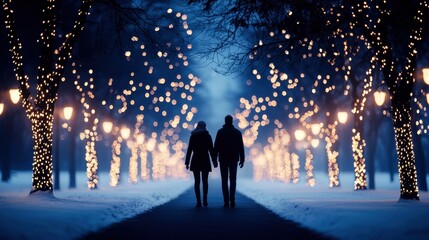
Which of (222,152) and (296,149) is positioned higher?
(296,149)

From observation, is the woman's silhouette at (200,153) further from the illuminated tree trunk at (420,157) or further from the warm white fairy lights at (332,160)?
the warm white fairy lights at (332,160)

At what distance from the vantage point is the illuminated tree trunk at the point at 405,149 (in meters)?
16.5

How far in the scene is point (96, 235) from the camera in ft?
32.9

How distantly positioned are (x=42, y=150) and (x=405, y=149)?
10.4 meters

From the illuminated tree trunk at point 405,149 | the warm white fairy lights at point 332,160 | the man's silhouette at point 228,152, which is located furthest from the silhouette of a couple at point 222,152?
the warm white fairy lights at point 332,160

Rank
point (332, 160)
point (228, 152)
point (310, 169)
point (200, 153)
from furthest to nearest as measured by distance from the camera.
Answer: point (310, 169)
point (332, 160)
point (200, 153)
point (228, 152)

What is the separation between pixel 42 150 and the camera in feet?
58.5

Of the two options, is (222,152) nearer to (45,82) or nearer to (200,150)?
(200,150)

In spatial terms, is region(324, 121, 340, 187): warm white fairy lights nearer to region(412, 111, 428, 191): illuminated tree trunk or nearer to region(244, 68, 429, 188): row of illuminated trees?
region(244, 68, 429, 188): row of illuminated trees

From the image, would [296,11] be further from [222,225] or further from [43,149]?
[43,149]

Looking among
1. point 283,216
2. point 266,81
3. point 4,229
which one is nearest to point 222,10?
point 283,216

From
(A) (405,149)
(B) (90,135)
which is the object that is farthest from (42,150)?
(B) (90,135)

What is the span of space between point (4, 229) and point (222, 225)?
14.7ft

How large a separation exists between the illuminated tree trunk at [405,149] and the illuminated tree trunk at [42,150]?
32.8 ft
